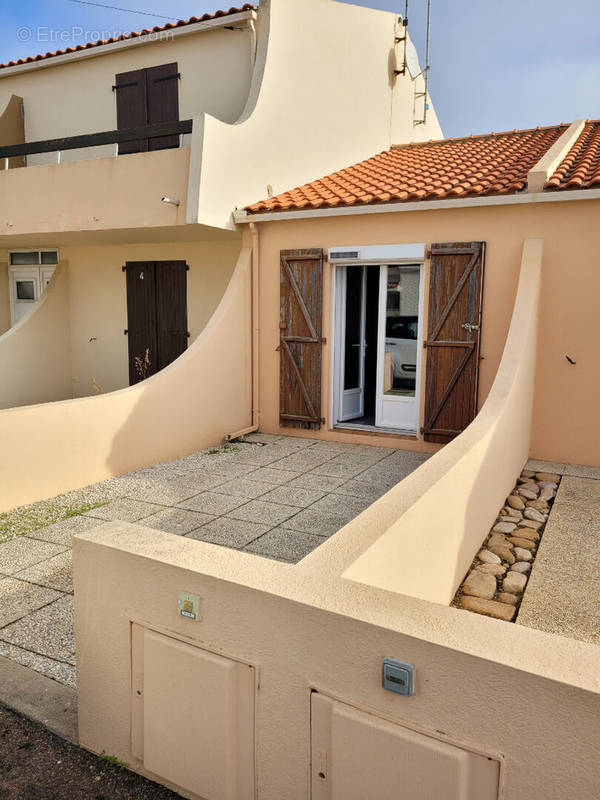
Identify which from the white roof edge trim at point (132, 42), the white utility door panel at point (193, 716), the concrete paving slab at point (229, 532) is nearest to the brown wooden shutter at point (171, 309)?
the white roof edge trim at point (132, 42)

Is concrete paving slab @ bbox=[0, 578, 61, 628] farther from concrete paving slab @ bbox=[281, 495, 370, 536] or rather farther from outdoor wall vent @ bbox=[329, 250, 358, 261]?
outdoor wall vent @ bbox=[329, 250, 358, 261]

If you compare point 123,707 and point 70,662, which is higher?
point 123,707

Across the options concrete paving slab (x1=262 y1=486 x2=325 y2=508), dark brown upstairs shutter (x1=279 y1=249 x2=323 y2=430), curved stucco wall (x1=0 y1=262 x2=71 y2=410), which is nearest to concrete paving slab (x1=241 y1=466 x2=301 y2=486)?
concrete paving slab (x1=262 y1=486 x2=325 y2=508)

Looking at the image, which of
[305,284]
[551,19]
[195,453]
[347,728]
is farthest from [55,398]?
[551,19]

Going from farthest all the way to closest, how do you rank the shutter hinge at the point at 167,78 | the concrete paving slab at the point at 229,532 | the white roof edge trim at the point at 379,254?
Answer: the shutter hinge at the point at 167,78 → the white roof edge trim at the point at 379,254 → the concrete paving slab at the point at 229,532

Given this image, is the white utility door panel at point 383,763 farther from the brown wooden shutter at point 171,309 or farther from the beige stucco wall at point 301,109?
the brown wooden shutter at point 171,309

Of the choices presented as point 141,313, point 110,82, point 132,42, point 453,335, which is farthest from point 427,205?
point 110,82

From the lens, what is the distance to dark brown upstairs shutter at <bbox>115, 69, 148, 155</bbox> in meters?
10.4

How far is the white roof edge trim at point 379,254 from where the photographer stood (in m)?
7.96

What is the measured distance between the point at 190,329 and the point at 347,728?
8.82 metres

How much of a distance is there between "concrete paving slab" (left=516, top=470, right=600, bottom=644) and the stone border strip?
3.1 inches

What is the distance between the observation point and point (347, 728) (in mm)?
2109

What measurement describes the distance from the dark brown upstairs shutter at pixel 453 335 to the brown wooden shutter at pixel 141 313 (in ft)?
16.5

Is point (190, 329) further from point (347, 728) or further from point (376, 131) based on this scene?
point (347, 728)
